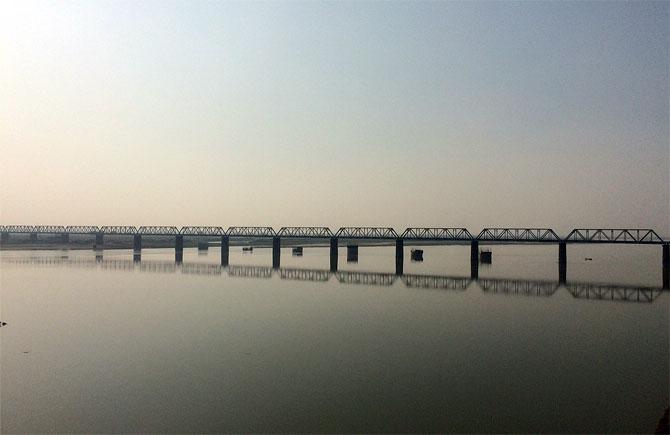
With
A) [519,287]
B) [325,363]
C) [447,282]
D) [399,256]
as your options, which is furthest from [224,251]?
[325,363]

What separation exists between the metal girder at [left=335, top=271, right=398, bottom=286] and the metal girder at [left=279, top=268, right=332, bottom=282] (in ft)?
6.47

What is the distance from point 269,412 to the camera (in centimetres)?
1780

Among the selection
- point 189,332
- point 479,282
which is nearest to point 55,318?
point 189,332

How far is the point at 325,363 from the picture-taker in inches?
959

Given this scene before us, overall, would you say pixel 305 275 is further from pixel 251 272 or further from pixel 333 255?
pixel 333 255

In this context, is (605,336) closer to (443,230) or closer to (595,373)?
(595,373)

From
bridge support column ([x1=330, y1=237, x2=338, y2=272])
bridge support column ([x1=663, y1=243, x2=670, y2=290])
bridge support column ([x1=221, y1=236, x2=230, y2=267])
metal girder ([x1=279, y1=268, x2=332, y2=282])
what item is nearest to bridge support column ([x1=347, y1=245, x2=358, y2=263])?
bridge support column ([x1=330, y1=237, x2=338, y2=272])

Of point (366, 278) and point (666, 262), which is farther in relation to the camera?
point (666, 262)

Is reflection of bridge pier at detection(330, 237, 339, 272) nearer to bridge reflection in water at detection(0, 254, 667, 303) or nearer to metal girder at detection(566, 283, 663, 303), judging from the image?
bridge reflection in water at detection(0, 254, 667, 303)

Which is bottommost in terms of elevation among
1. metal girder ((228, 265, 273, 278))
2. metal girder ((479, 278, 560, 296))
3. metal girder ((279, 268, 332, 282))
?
metal girder ((479, 278, 560, 296))

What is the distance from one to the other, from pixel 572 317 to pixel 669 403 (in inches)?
861

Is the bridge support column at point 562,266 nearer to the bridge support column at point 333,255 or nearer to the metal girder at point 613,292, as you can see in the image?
the metal girder at point 613,292

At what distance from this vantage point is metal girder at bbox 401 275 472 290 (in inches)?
2420

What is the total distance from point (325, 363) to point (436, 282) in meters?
43.3
